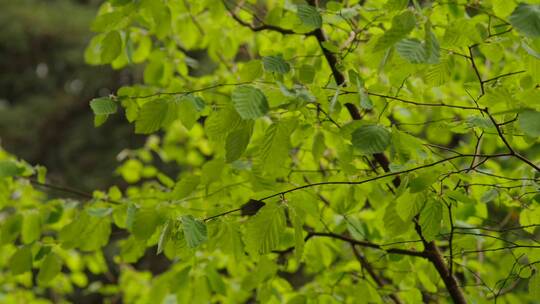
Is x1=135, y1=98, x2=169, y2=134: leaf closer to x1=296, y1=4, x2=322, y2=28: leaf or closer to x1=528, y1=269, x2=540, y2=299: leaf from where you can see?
x1=296, y1=4, x2=322, y2=28: leaf

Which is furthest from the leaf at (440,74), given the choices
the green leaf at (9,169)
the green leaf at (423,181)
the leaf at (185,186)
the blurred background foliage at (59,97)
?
the blurred background foliage at (59,97)

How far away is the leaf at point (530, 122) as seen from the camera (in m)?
0.72

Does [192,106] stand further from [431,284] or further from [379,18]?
[431,284]

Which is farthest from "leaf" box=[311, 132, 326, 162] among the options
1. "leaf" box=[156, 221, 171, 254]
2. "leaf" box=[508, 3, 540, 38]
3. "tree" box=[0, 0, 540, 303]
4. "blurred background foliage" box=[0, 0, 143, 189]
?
"blurred background foliage" box=[0, 0, 143, 189]

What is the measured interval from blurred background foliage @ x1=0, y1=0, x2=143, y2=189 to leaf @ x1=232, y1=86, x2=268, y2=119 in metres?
8.42

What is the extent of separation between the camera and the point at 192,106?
40.5 inches

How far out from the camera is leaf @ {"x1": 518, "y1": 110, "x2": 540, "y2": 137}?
72 centimetres

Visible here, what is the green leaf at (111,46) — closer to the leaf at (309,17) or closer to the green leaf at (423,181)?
the leaf at (309,17)

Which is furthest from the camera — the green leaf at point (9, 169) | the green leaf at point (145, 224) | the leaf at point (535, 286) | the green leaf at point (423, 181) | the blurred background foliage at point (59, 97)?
the blurred background foliage at point (59, 97)

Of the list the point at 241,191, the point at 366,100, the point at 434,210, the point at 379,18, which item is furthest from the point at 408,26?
the point at 241,191

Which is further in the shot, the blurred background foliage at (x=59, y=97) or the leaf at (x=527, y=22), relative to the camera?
the blurred background foliage at (x=59, y=97)

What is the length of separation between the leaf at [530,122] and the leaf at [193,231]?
19.4 inches

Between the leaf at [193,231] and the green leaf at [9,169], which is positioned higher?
the leaf at [193,231]

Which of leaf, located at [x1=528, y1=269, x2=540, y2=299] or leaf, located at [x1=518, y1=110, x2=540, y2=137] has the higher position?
leaf, located at [x1=518, y1=110, x2=540, y2=137]
